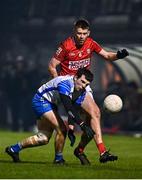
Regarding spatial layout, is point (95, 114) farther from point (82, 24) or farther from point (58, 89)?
point (82, 24)

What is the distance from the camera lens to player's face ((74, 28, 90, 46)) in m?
15.1

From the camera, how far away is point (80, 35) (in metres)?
15.2

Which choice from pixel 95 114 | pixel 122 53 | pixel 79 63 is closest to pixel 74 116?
pixel 95 114

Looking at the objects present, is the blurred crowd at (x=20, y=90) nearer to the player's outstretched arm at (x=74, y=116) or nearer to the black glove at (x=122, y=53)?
the black glove at (x=122, y=53)

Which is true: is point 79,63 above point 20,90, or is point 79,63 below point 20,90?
above

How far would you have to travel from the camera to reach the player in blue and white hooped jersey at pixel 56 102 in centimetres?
1445

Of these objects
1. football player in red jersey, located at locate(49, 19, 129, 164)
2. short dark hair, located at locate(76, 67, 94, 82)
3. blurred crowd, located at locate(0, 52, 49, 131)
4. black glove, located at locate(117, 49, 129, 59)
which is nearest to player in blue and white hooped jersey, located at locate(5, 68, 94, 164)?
short dark hair, located at locate(76, 67, 94, 82)

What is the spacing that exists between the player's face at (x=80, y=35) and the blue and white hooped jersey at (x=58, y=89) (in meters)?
0.80

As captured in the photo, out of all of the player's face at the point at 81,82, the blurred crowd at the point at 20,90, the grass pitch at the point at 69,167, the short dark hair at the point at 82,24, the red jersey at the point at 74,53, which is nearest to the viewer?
the grass pitch at the point at 69,167

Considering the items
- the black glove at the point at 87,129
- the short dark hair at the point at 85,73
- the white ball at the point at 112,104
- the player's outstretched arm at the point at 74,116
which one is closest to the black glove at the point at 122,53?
the white ball at the point at 112,104

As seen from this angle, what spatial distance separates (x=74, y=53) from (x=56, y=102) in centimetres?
103

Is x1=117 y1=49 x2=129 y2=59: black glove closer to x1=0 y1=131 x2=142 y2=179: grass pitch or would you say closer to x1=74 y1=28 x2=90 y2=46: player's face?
x1=74 y1=28 x2=90 y2=46: player's face

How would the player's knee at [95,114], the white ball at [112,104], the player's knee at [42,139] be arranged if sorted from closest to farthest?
the player's knee at [95,114] < the player's knee at [42,139] < the white ball at [112,104]

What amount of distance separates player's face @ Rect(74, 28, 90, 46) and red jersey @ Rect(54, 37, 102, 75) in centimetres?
13
